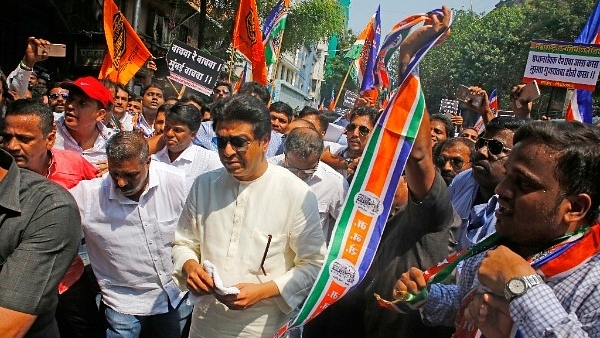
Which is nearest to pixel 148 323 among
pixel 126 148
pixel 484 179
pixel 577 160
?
pixel 126 148

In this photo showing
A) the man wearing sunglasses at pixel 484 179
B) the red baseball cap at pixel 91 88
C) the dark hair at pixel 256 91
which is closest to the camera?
the man wearing sunglasses at pixel 484 179

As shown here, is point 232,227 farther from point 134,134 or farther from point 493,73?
point 493,73

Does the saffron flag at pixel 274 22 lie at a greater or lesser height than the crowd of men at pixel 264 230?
greater

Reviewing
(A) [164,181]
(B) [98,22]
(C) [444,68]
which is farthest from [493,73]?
(A) [164,181]

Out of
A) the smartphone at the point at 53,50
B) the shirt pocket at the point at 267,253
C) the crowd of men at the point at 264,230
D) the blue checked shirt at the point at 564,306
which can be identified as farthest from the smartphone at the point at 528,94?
the smartphone at the point at 53,50

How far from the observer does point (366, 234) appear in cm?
222

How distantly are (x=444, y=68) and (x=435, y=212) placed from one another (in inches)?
1500

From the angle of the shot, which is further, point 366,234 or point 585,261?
point 366,234

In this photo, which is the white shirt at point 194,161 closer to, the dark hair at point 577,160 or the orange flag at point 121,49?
the dark hair at point 577,160

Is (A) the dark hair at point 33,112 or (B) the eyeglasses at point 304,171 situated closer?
(A) the dark hair at point 33,112

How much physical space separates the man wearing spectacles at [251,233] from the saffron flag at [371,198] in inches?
10.0

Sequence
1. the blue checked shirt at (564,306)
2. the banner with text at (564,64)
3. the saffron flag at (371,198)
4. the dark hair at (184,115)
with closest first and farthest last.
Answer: the blue checked shirt at (564,306) < the saffron flag at (371,198) < the dark hair at (184,115) < the banner with text at (564,64)

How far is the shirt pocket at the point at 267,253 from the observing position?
2438 millimetres

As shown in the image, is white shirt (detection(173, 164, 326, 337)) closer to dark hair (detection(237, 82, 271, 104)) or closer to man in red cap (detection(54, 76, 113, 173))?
man in red cap (detection(54, 76, 113, 173))
